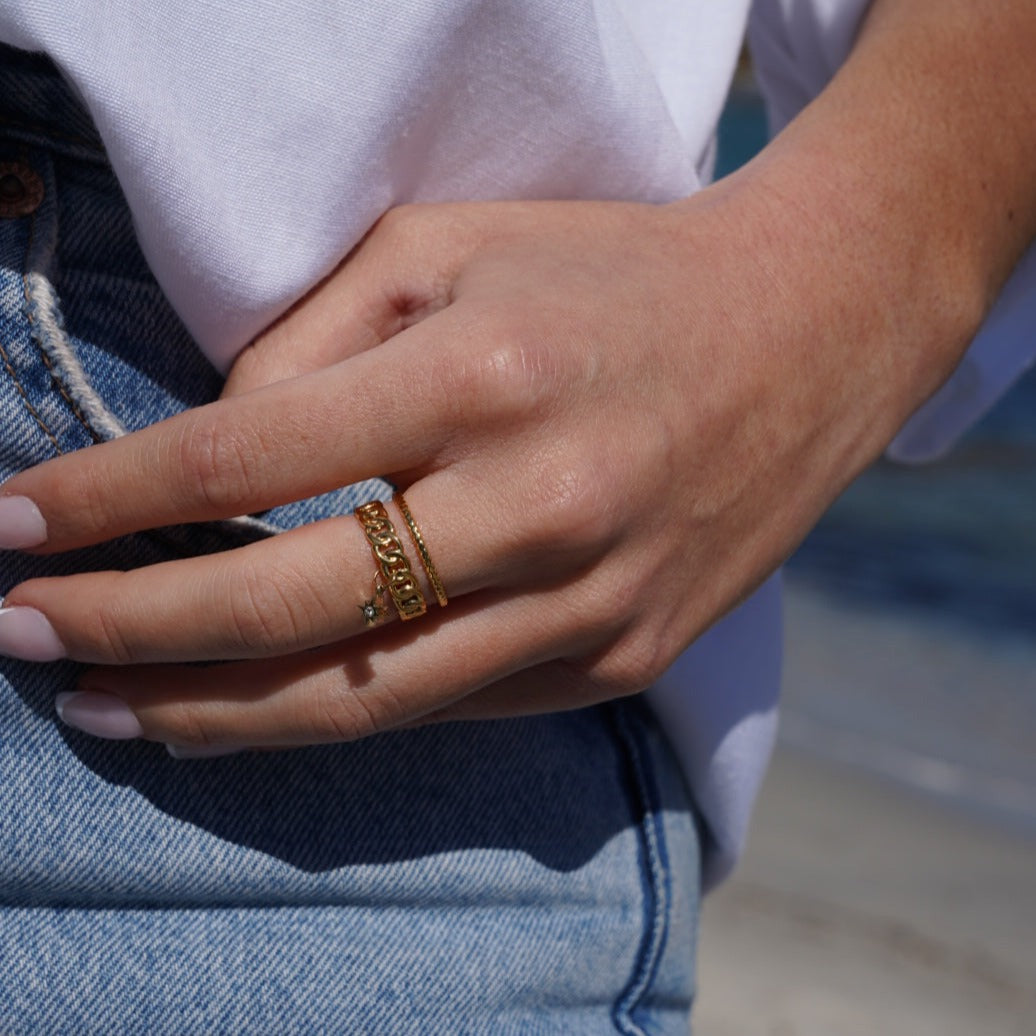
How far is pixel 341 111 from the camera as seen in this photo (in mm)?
672

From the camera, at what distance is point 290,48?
658mm

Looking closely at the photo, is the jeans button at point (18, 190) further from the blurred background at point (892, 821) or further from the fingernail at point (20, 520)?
the blurred background at point (892, 821)

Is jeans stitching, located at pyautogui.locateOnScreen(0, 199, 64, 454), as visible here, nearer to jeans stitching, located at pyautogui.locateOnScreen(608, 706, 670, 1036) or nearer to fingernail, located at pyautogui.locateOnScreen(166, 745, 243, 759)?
fingernail, located at pyautogui.locateOnScreen(166, 745, 243, 759)

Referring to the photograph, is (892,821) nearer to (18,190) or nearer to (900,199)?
(900,199)

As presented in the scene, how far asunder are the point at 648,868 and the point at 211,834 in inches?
14.4

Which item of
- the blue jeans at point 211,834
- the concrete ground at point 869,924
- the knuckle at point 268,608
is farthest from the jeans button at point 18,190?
the concrete ground at point 869,924

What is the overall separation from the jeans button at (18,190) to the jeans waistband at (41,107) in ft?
0.06

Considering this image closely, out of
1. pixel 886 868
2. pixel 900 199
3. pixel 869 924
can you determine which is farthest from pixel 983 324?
pixel 886 868

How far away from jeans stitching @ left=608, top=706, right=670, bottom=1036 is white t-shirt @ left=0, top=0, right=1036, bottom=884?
428 millimetres

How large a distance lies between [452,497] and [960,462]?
26.0 ft

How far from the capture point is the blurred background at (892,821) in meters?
2.45

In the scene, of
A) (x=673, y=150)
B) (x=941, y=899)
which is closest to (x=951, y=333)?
(x=673, y=150)

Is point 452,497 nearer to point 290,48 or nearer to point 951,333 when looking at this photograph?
point 290,48

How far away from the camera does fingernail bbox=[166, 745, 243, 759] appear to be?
689mm
